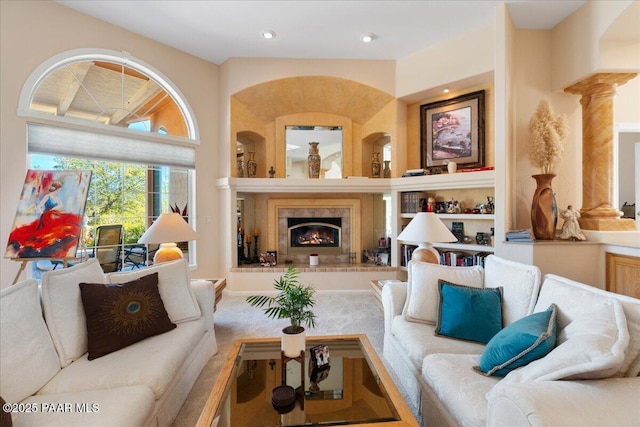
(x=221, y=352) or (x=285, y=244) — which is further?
(x=285, y=244)

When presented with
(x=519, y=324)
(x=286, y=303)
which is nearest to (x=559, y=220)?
(x=519, y=324)

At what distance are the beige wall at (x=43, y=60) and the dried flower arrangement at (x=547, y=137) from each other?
4260 millimetres

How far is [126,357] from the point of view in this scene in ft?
5.80

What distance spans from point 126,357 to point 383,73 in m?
4.60

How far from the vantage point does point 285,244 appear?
17.0 ft

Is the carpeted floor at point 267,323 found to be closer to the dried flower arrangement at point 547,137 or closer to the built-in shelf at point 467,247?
the built-in shelf at point 467,247

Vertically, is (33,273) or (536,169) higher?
(536,169)

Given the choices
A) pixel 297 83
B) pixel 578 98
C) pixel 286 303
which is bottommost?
pixel 286 303

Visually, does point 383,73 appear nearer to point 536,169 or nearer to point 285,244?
point 536,169

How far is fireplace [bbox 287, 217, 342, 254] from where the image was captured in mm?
5199

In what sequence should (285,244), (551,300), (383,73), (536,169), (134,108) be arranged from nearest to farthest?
(551,300), (536,169), (134,108), (383,73), (285,244)

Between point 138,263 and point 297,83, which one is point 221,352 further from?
point 297,83

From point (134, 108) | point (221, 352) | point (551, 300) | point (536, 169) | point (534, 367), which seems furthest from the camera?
point (134, 108)

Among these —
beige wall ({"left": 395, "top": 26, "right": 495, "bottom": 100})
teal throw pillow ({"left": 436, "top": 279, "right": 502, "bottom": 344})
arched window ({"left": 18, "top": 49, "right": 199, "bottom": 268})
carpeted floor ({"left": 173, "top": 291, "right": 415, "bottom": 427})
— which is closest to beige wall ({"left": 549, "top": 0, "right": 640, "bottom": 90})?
beige wall ({"left": 395, "top": 26, "right": 495, "bottom": 100})
